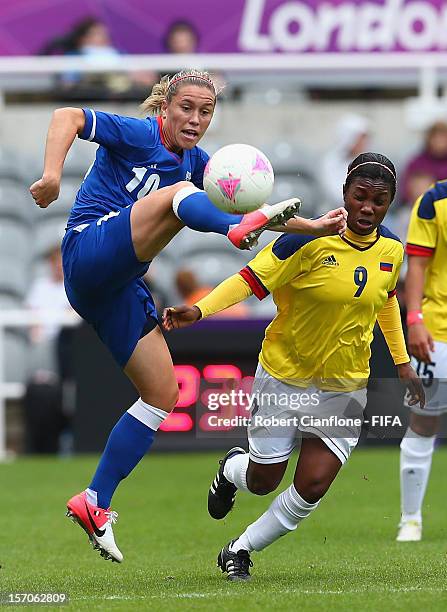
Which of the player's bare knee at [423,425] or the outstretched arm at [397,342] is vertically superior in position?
the outstretched arm at [397,342]

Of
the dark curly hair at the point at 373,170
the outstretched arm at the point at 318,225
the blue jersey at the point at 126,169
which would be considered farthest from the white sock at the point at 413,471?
the outstretched arm at the point at 318,225

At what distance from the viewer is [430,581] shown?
5891 mm

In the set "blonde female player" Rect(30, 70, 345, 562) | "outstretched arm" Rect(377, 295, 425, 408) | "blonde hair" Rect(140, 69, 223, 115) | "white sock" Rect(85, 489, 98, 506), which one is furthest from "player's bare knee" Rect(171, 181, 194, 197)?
"white sock" Rect(85, 489, 98, 506)

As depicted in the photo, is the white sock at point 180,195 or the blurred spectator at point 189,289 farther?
the blurred spectator at point 189,289

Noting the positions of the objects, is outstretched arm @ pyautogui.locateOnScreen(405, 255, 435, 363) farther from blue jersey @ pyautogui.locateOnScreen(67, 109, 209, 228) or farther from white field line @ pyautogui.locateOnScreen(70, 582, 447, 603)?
white field line @ pyautogui.locateOnScreen(70, 582, 447, 603)

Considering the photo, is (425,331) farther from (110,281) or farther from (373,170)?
(110,281)

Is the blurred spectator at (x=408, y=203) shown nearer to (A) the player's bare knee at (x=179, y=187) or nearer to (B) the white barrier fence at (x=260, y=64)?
(B) the white barrier fence at (x=260, y=64)

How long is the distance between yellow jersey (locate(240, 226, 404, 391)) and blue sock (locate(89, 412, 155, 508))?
2.26ft

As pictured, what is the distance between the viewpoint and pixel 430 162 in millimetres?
13531

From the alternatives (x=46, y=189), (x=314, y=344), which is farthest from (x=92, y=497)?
(x=46, y=189)

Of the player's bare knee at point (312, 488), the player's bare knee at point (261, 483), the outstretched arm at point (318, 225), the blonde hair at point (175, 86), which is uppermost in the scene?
the blonde hair at point (175, 86)

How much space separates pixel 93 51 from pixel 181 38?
97 centimetres

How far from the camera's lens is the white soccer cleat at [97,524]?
20.2 feet

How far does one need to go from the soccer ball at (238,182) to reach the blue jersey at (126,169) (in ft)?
2.76
